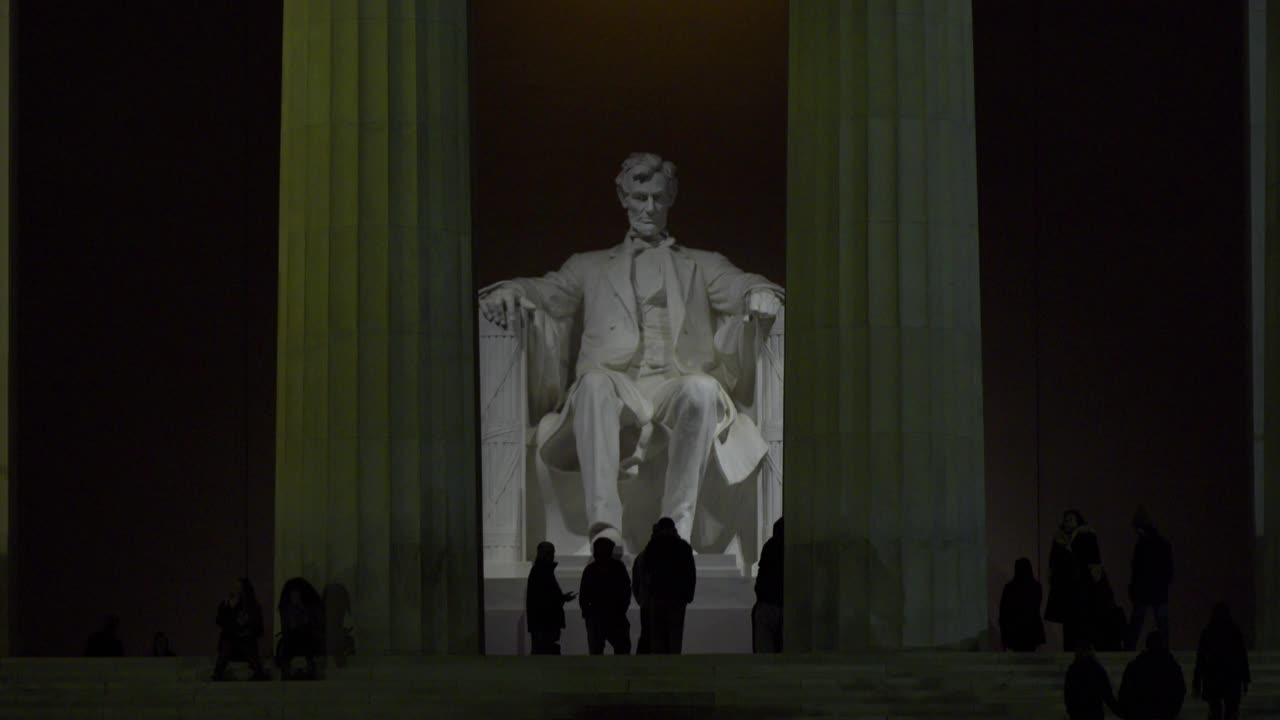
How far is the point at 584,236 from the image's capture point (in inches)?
1503

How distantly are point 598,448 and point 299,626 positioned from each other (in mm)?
7145

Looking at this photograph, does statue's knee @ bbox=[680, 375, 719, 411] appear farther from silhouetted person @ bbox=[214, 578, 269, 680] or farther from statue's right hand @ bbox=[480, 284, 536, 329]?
silhouetted person @ bbox=[214, 578, 269, 680]

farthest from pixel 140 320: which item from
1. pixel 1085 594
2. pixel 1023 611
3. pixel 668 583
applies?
pixel 1085 594

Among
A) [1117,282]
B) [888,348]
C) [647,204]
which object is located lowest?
[888,348]

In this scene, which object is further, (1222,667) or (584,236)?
(584,236)

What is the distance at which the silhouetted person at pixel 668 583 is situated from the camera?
90.1ft

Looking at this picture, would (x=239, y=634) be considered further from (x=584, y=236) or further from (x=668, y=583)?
(x=584, y=236)

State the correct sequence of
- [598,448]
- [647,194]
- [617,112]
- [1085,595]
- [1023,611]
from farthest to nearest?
[617,112], [647,194], [598,448], [1023,611], [1085,595]

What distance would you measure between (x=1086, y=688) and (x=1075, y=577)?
5.40 m

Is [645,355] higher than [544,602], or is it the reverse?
[645,355]

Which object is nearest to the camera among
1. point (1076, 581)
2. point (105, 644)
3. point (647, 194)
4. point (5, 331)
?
point (1076, 581)

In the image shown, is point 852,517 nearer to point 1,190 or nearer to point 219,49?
point 1,190

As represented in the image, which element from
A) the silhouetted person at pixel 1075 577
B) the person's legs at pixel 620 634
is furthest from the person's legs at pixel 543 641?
the silhouetted person at pixel 1075 577

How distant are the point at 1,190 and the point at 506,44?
9624 mm
